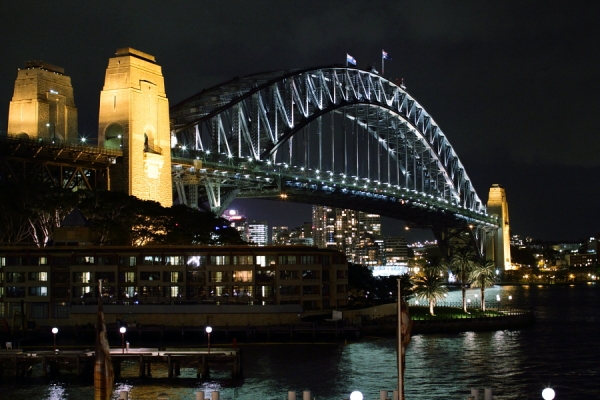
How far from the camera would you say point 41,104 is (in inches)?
3312

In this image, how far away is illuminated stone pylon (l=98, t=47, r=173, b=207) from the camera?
271 ft

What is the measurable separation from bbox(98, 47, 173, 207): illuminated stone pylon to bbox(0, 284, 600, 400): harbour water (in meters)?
26.7

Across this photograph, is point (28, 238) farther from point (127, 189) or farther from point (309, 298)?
point (309, 298)

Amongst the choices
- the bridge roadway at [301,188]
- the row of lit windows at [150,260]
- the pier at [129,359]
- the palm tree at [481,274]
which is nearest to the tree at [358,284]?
the palm tree at [481,274]

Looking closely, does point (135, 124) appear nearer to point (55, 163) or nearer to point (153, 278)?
point (55, 163)

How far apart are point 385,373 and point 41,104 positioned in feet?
154

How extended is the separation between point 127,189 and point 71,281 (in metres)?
13.5

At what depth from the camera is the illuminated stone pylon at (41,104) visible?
8350 centimetres

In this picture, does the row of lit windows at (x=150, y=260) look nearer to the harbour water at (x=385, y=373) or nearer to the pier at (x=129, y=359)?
the harbour water at (x=385, y=373)

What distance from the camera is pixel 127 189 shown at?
8369 centimetres

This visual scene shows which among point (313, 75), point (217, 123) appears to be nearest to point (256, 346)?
point (217, 123)

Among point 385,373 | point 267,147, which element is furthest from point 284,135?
point 385,373

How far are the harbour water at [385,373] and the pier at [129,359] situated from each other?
0.61 metres

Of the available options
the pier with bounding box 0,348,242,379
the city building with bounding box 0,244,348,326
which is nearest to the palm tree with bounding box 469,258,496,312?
the city building with bounding box 0,244,348,326
